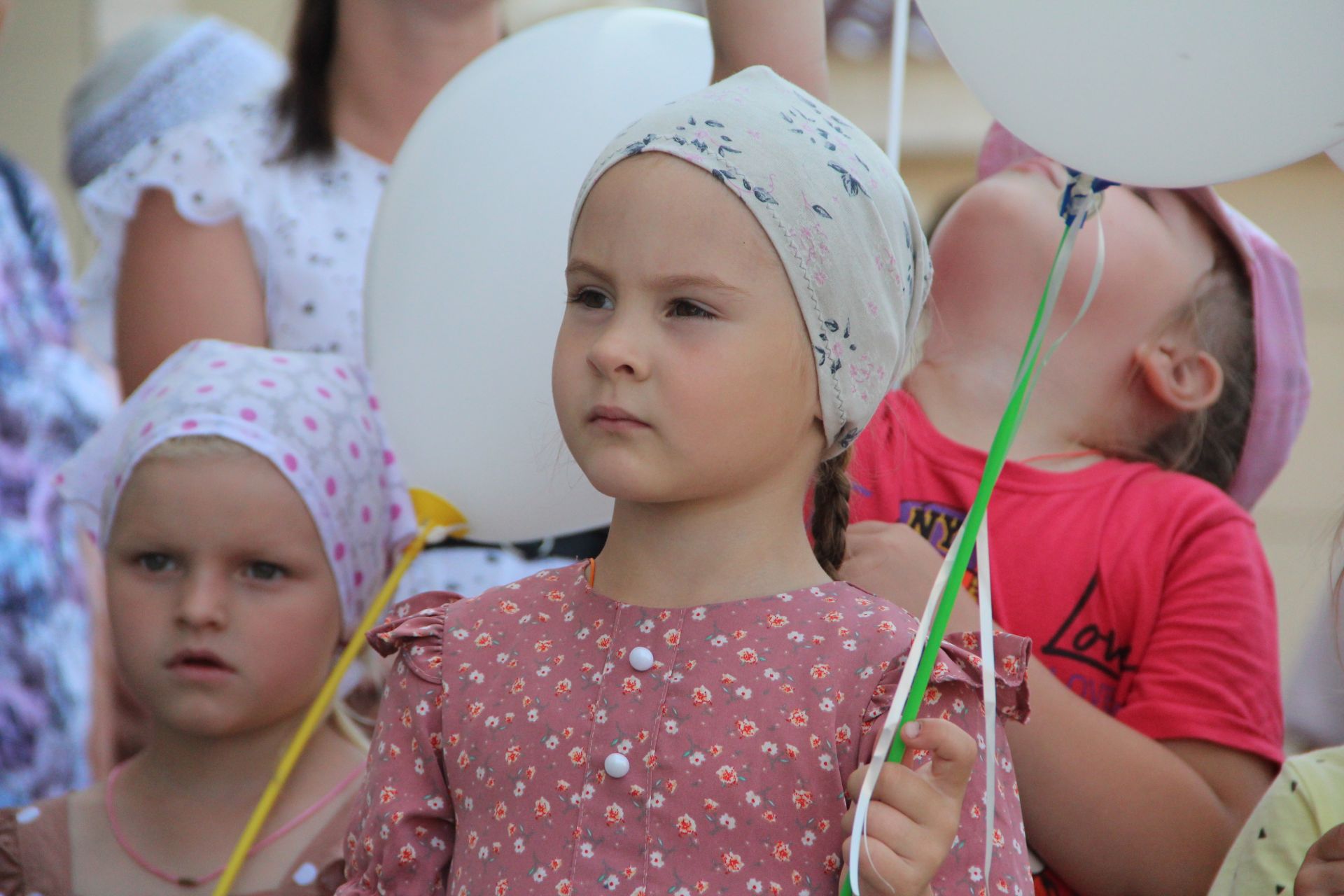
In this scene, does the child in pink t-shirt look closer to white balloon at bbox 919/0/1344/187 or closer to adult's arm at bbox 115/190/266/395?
white balloon at bbox 919/0/1344/187

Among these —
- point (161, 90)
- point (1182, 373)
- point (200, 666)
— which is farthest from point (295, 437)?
point (161, 90)

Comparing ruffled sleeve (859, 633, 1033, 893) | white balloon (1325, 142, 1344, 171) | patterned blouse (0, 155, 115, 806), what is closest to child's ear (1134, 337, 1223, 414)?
white balloon (1325, 142, 1344, 171)

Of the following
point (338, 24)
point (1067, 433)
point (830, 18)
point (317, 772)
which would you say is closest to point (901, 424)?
point (1067, 433)

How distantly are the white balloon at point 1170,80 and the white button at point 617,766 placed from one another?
0.62 metres

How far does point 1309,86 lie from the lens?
A: 3.45 ft

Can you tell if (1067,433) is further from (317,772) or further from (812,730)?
(317,772)

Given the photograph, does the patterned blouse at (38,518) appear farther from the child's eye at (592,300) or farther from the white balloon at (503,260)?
the child's eye at (592,300)

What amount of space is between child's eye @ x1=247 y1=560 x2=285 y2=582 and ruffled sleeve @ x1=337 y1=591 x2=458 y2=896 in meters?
0.48

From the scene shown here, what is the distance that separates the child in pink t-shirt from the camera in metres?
1.41

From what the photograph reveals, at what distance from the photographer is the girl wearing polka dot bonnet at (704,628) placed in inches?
43.7

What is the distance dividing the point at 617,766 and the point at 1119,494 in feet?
2.52

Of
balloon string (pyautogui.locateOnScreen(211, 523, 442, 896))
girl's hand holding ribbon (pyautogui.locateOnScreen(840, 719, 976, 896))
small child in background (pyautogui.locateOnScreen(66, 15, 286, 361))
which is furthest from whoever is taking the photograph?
small child in background (pyautogui.locateOnScreen(66, 15, 286, 361))

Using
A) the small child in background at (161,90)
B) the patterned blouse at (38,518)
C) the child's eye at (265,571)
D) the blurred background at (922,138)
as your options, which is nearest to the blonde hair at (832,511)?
the child's eye at (265,571)

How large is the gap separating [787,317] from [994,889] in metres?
0.50
